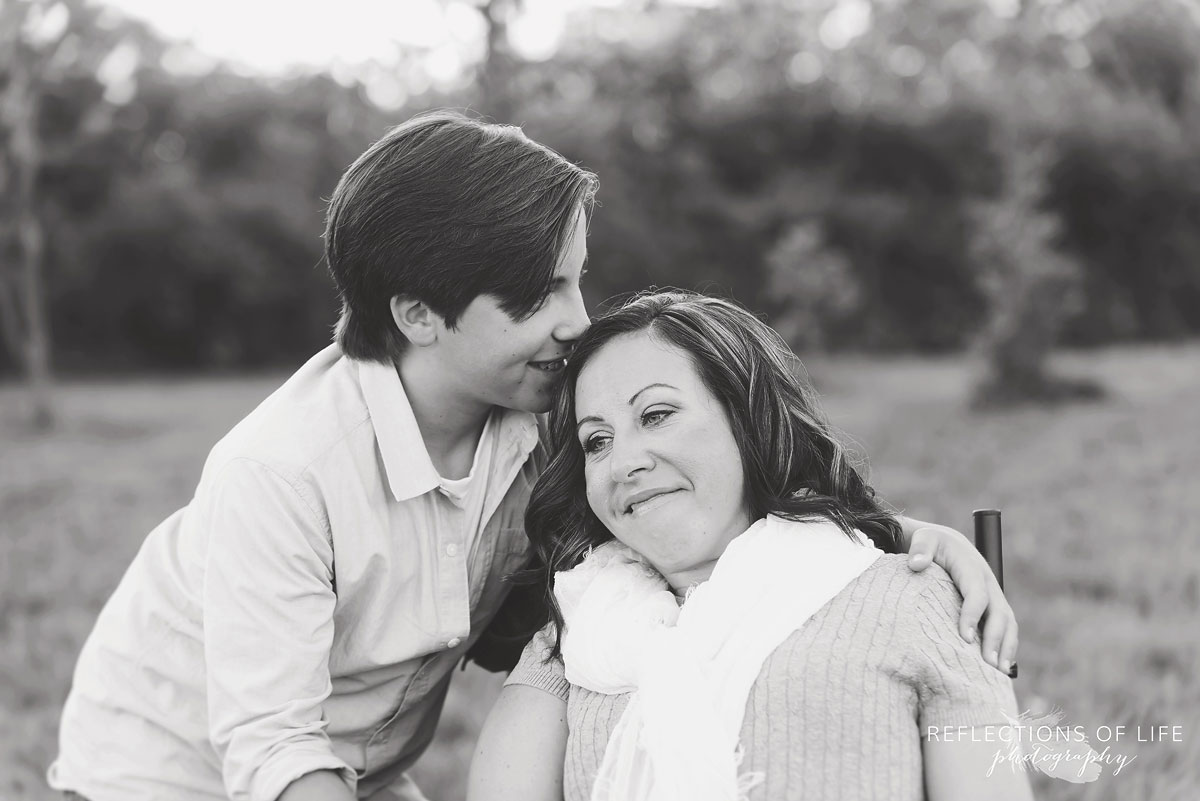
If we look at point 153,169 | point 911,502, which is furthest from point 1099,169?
point 153,169

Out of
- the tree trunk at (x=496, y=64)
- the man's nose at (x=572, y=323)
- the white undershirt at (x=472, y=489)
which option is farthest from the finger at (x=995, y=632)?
the tree trunk at (x=496, y=64)

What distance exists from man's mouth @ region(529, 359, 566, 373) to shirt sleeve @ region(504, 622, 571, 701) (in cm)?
52

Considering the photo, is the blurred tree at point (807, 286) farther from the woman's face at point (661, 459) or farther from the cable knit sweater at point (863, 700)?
the cable knit sweater at point (863, 700)

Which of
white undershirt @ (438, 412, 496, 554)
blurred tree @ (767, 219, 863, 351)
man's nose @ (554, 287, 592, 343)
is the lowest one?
white undershirt @ (438, 412, 496, 554)

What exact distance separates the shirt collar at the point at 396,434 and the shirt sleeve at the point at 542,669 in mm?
374

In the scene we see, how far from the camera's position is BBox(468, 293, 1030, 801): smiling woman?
182 cm

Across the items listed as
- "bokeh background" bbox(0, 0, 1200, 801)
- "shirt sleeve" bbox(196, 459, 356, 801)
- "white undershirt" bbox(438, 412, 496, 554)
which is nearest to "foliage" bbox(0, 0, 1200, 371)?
"bokeh background" bbox(0, 0, 1200, 801)

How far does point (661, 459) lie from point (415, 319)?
1.90ft

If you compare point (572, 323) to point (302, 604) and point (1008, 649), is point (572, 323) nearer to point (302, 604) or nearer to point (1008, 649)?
point (302, 604)

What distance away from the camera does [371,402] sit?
2266mm

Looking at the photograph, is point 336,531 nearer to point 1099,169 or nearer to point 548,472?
point 548,472

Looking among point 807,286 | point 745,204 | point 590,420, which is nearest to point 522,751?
point 590,420

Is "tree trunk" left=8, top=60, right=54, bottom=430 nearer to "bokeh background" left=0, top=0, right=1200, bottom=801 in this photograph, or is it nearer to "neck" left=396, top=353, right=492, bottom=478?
"bokeh background" left=0, top=0, right=1200, bottom=801

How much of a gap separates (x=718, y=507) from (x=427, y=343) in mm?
670
